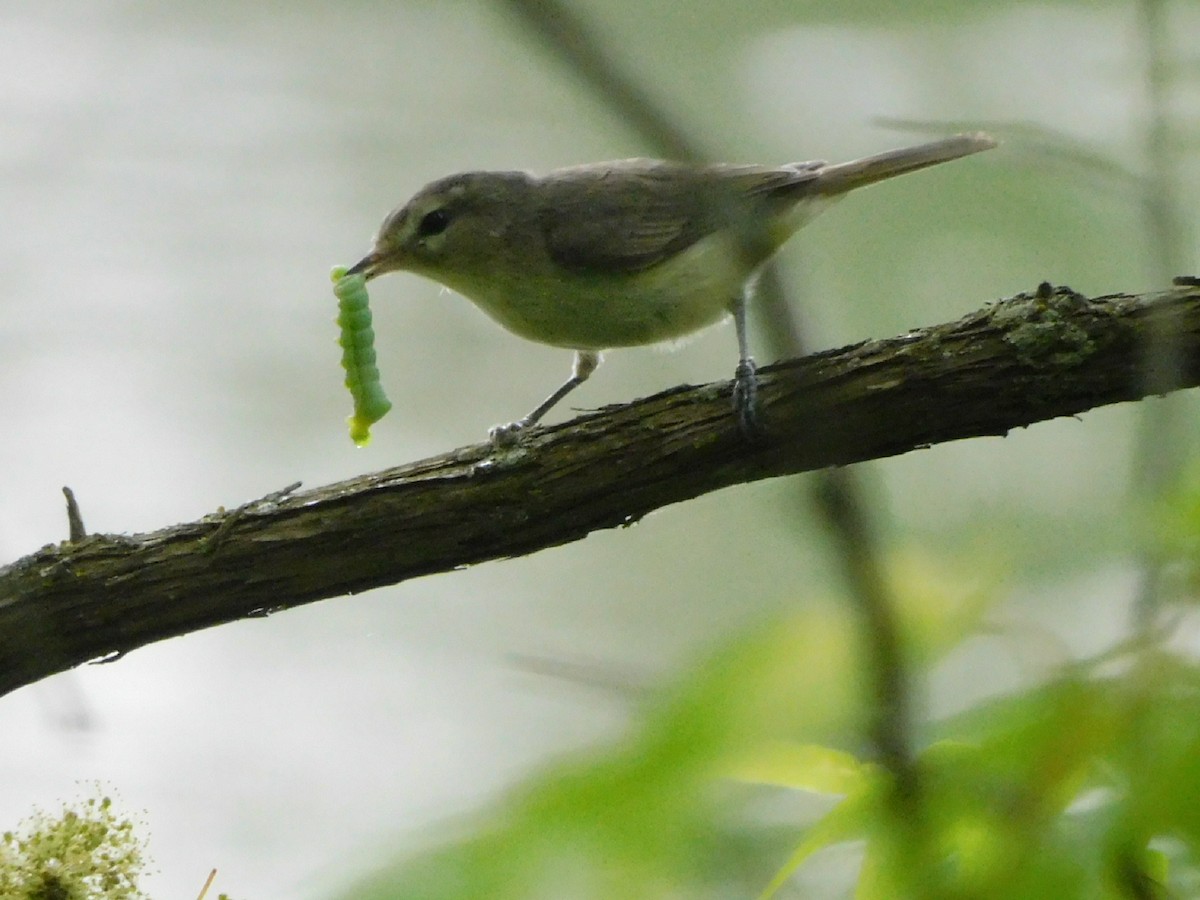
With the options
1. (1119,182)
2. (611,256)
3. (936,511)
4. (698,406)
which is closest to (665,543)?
(936,511)

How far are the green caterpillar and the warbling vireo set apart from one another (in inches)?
17.1

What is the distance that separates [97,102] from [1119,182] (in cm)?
474

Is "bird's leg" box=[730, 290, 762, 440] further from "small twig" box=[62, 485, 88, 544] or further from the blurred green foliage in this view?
"small twig" box=[62, 485, 88, 544]

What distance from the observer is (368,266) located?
2.76 m

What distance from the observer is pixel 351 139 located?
5.10 meters

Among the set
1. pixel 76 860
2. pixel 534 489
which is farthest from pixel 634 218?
pixel 76 860

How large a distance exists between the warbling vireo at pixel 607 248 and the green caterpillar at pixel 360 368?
0.43 meters

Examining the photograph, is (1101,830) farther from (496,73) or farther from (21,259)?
(21,259)

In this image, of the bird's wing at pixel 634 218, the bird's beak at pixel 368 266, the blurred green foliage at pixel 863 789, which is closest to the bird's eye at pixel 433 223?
the bird's beak at pixel 368 266

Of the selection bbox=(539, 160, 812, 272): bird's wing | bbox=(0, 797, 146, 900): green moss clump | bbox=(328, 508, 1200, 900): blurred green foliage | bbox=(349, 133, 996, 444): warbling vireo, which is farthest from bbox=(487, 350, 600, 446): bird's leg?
bbox=(328, 508, 1200, 900): blurred green foliage

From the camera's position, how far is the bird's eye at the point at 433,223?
111 inches

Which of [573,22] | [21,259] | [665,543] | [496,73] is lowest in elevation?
[573,22]

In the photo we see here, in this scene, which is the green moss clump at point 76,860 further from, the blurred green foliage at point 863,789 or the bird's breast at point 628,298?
the bird's breast at point 628,298

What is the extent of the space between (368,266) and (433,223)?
0.66 feet
